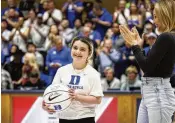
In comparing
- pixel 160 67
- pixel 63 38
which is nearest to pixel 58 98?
pixel 160 67

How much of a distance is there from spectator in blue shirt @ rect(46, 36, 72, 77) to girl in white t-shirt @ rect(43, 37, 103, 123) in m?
5.33

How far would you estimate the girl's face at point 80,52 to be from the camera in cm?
399

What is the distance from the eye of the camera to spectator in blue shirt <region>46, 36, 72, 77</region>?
945 centimetres

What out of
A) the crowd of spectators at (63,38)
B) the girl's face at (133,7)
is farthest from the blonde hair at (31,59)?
the girl's face at (133,7)

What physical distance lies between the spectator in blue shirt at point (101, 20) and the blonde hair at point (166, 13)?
7396 mm

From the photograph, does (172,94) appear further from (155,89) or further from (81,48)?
(81,48)

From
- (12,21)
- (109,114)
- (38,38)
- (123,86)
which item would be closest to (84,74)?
(109,114)

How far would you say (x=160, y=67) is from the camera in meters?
3.32

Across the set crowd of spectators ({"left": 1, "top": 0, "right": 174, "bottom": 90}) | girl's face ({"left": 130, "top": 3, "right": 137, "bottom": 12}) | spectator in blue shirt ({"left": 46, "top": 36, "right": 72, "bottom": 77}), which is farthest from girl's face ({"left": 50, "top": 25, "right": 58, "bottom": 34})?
girl's face ({"left": 130, "top": 3, "right": 137, "bottom": 12})

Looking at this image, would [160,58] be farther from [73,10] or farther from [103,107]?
[73,10]

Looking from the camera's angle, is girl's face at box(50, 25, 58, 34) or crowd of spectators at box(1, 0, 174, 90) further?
girl's face at box(50, 25, 58, 34)

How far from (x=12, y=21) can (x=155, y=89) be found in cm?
870

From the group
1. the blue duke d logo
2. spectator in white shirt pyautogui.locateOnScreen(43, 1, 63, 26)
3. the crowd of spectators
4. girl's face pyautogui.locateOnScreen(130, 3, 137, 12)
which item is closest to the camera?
the blue duke d logo

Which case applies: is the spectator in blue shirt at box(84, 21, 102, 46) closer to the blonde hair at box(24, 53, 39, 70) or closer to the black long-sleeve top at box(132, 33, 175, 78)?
the blonde hair at box(24, 53, 39, 70)
